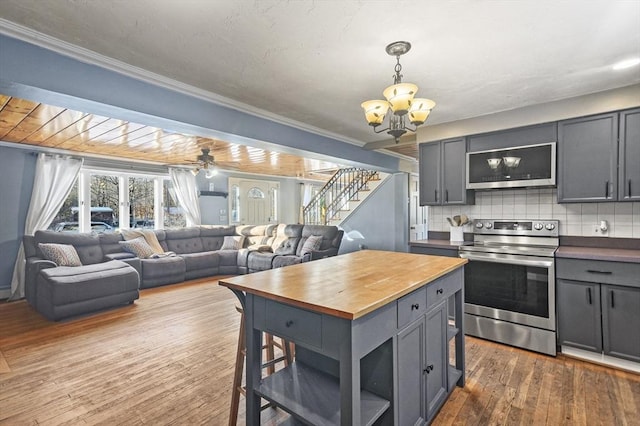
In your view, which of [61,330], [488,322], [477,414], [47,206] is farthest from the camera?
[47,206]

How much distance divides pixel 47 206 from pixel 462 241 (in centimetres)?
646

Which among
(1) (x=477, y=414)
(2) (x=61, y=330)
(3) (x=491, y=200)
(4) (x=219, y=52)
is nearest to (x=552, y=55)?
(3) (x=491, y=200)

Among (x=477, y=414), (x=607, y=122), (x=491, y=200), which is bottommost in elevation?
(x=477, y=414)

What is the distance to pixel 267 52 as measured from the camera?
227cm

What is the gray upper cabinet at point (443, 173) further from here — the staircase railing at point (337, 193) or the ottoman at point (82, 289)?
the ottoman at point (82, 289)

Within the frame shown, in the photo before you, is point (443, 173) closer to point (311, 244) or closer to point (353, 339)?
point (311, 244)

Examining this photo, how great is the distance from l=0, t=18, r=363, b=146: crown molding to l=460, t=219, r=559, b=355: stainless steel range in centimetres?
278

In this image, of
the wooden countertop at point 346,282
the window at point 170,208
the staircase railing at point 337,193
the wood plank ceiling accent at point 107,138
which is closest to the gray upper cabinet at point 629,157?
the wooden countertop at point 346,282

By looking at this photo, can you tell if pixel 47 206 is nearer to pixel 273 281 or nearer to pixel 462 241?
pixel 273 281

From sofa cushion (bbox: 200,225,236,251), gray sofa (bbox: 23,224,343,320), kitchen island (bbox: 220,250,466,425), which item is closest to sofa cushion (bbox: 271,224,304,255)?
gray sofa (bbox: 23,224,343,320)

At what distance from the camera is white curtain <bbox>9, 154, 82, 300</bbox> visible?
5.14 meters

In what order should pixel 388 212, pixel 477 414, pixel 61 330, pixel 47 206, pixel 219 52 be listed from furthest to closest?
pixel 388 212 → pixel 47 206 → pixel 61 330 → pixel 219 52 → pixel 477 414

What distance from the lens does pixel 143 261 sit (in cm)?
550

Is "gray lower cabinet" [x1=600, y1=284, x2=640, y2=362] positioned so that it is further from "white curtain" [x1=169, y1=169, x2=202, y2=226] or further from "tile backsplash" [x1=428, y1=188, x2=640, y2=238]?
"white curtain" [x1=169, y1=169, x2=202, y2=226]
